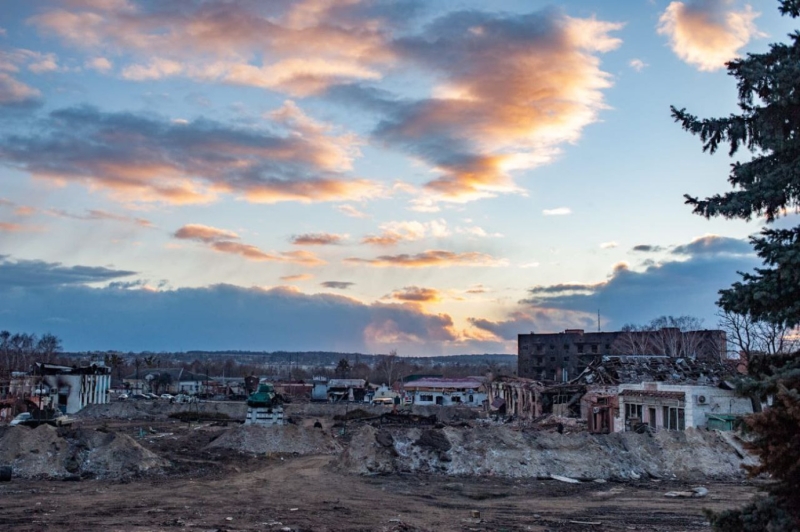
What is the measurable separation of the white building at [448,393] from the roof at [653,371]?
33.7m

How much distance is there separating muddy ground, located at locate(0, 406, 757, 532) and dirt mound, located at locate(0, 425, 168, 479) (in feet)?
1.12

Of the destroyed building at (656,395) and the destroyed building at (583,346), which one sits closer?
the destroyed building at (656,395)

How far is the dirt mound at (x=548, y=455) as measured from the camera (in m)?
34.8

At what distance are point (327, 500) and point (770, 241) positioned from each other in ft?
63.4

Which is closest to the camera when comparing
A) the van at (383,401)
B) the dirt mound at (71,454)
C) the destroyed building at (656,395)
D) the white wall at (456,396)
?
the dirt mound at (71,454)

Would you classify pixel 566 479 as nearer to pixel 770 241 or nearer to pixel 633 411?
pixel 633 411

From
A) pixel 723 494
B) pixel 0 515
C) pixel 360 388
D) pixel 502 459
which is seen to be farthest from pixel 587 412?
pixel 360 388

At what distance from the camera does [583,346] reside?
114875 millimetres

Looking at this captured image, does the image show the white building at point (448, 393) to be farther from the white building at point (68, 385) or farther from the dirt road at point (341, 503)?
the dirt road at point (341, 503)

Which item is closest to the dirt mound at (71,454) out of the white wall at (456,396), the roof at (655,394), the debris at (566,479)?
the debris at (566,479)

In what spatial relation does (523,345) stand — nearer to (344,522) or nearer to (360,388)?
(360,388)

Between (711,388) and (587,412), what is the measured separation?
515 inches

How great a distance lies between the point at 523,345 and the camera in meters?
122

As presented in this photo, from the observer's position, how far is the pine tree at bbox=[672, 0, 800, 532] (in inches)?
408
